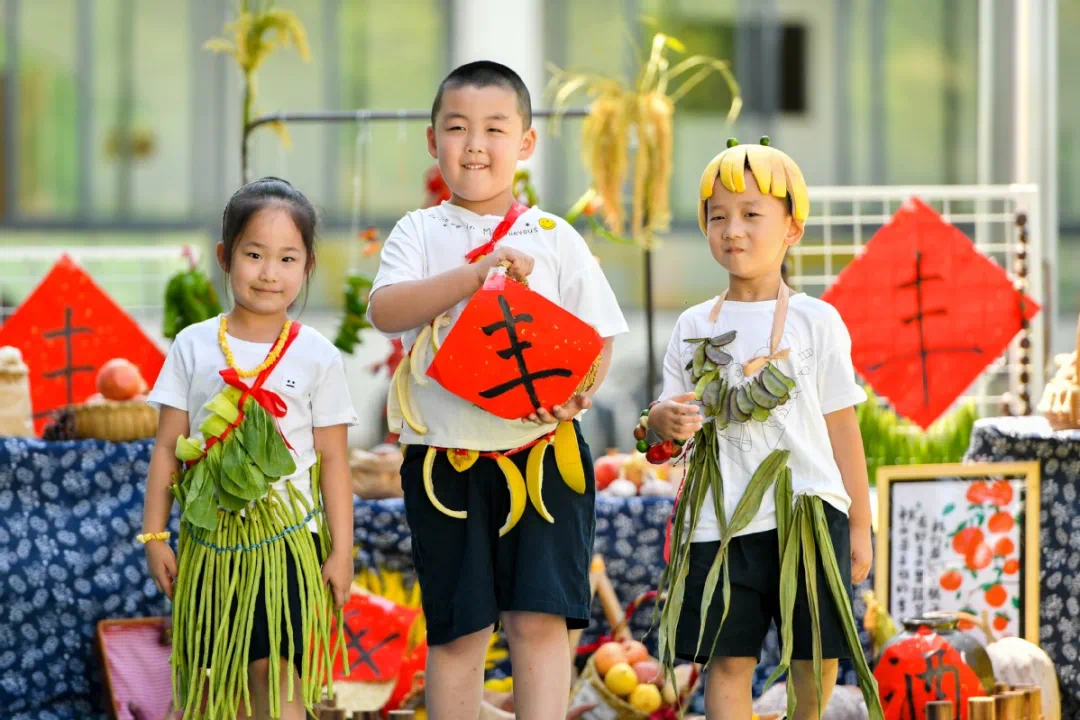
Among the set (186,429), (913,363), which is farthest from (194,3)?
(186,429)

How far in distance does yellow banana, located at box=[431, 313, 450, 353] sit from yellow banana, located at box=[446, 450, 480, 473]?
18 centimetres

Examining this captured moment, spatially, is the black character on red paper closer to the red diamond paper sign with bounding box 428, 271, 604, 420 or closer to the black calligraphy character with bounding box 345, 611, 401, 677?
the black calligraphy character with bounding box 345, 611, 401, 677

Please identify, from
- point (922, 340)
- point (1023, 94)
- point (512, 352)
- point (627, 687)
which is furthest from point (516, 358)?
point (1023, 94)

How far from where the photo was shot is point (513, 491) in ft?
8.17

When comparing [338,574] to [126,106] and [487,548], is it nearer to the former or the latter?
[487,548]

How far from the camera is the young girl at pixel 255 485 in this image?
254 centimetres

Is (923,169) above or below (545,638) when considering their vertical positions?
above

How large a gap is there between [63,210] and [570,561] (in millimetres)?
6502

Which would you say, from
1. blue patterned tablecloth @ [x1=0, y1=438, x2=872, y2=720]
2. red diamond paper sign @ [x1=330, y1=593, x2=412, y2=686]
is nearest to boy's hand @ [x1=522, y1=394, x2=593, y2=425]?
red diamond paper sign @ [x1=330, y1=593, x2=412, y2=686]

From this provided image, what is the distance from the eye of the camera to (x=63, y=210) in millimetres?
8312

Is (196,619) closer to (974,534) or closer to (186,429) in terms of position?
(186,429)

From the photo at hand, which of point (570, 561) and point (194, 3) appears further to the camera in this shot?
point (194, 3)

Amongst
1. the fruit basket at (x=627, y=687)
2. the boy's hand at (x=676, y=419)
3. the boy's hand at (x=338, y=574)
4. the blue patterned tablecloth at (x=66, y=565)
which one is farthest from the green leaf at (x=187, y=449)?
the fruit basket at (x=627, y=687)

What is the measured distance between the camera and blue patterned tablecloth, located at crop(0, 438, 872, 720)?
3467mm
